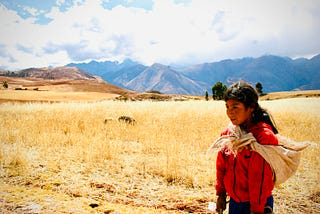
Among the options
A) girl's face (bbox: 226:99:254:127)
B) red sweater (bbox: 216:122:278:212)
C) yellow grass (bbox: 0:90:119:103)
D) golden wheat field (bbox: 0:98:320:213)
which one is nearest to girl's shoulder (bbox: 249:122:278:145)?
red sweater (bbox: 216:122:278:212)

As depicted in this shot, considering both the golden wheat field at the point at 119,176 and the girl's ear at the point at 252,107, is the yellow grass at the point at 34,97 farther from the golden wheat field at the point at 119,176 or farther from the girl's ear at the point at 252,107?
the girl's ear at the point at 252,107

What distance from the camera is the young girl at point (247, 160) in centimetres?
211

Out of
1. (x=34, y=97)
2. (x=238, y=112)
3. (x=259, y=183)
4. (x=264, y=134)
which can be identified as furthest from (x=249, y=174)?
(x=34, y=97)

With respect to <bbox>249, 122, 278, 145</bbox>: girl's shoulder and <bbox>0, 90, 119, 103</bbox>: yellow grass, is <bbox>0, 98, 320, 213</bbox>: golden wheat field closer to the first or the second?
<bbox>249, 122, 278, 145</bbox>: girl's shoulder

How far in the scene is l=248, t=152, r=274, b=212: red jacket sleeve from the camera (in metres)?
2.09

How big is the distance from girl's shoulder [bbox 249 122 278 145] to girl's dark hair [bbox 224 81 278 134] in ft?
0.24

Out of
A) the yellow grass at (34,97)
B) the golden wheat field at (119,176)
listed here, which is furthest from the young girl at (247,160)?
the yellow grass at (34,97)

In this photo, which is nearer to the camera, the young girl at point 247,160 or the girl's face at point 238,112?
the young girl at point 247,160

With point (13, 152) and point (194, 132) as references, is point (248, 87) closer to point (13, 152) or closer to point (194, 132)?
point (13, 152)

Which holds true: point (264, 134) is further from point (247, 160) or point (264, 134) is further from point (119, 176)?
point (119, 176)

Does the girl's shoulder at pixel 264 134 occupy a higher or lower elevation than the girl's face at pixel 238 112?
lower

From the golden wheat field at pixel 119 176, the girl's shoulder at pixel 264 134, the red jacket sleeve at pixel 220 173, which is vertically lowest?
the golden wheat field at pixel 119 176

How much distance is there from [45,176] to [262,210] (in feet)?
13.7

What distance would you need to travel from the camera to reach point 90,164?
557 centimetres
